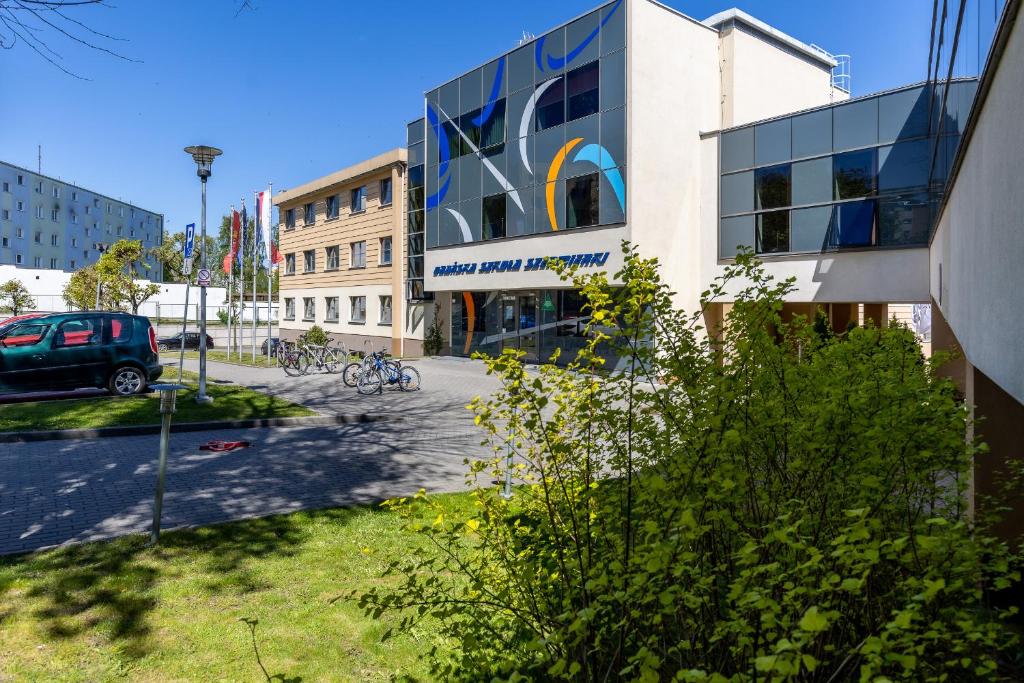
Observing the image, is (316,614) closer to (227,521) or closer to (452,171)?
(227,521)

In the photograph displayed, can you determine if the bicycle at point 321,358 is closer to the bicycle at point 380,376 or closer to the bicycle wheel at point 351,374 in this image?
the bicycle wheel at point 351,374

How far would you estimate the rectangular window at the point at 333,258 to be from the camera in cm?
3797

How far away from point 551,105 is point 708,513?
75.7 ft

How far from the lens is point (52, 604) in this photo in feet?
16.3

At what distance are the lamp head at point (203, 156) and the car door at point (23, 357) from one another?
4746 millimetres

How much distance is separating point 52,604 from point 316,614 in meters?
1.92

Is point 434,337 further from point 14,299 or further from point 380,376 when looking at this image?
point 14,299

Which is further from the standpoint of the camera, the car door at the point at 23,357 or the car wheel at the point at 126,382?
the car wheel at the point at 126,382

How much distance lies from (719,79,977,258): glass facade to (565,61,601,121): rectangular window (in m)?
4.42

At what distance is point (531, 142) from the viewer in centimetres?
2467

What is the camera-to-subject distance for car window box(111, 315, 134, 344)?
15.3m

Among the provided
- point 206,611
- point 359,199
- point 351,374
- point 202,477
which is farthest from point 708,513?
point 359,199

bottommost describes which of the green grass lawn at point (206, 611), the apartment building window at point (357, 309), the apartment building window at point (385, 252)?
the green grass lawn at point (206, 611)

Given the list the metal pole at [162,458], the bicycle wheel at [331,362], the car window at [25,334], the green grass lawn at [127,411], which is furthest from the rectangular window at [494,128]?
the metal pole at [162,458]
